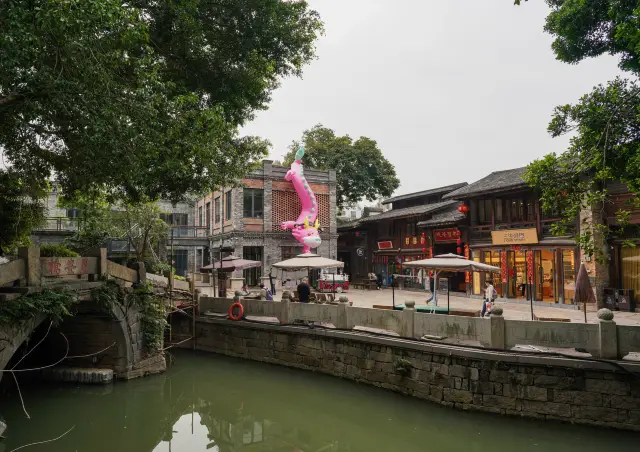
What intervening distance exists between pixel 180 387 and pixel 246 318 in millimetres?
3151

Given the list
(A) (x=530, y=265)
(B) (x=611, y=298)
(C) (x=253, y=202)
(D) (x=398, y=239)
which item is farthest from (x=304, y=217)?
(B) (x=611, y=298)

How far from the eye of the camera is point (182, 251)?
3316 centimetres

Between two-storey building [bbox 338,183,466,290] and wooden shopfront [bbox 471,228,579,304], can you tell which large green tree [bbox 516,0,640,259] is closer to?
wooden shopfront [bbox 471,228,579,304]

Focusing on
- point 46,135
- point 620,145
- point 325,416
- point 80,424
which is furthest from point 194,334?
point 620,145

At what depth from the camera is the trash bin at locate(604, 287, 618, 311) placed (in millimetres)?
16141

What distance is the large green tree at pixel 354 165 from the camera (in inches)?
1409

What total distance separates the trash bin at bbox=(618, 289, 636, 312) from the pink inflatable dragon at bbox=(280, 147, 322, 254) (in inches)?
615

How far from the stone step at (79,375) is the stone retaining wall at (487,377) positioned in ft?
16.9

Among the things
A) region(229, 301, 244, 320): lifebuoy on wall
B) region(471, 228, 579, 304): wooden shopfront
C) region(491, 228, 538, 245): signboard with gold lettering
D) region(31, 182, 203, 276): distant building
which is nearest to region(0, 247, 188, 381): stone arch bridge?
region(229, 301, 244, 320): lifebuoy on wall

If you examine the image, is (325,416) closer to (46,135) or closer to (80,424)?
(80,424)

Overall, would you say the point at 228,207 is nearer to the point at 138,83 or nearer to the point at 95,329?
the point at 95,329

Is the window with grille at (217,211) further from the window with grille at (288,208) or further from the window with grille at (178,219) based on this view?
the window with grille at (178,219)

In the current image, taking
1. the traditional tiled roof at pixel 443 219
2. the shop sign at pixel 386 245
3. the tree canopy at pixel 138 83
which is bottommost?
the shop sign at pixel 386 245

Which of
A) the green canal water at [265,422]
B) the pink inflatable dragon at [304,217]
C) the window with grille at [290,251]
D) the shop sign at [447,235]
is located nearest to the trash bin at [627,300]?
the shop sign at [447,235]
